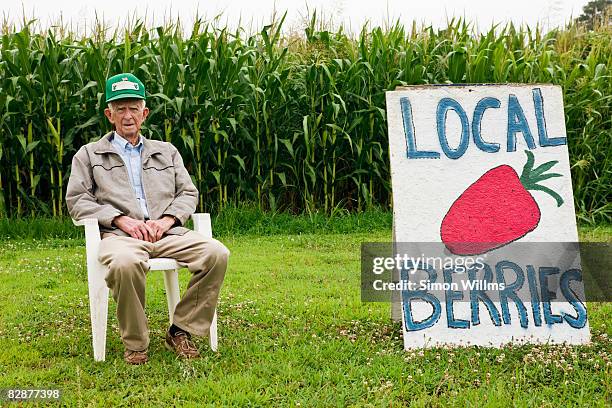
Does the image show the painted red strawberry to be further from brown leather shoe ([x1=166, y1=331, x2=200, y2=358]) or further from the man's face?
the man's face

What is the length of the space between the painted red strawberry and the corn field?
410 cm

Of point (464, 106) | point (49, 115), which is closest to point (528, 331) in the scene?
point (464, 106)

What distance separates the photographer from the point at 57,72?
325 inches

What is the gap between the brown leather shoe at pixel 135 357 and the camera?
392 cm

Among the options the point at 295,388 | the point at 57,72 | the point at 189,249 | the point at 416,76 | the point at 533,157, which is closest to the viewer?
the point at 295,388

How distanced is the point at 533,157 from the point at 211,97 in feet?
15.4

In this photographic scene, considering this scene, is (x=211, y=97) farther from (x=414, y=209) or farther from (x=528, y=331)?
(x=528, y=331)

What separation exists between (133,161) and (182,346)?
1174 millimetres

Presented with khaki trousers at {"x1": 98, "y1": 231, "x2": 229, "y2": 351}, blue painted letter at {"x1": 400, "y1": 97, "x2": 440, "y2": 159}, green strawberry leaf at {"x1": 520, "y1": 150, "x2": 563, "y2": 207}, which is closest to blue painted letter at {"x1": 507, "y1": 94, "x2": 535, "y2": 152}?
green strawberry leaf at {"x1": 520, "y1": 150, "x2": 563, "y2": 207}

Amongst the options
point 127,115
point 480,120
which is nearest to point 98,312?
point 127,115

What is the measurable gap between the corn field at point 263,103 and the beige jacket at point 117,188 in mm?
3551

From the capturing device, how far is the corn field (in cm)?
828

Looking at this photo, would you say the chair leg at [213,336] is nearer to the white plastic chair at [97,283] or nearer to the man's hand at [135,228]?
the white plastic chair at [97,283]

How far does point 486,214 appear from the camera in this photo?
4.39m
